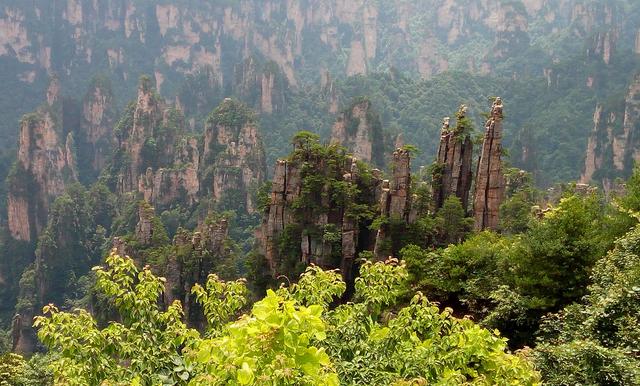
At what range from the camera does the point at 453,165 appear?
1144 inches

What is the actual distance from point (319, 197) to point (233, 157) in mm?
40944

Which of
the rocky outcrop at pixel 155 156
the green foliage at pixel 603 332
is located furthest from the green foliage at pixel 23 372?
the rocky outcrop at pixel 155 156

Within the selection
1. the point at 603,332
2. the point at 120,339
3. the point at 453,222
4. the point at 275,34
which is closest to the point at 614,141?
the point at 453,222

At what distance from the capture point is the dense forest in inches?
328

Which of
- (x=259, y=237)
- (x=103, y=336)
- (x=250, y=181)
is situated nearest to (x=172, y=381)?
(x=103, y=336)

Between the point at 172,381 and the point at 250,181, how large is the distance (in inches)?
2390

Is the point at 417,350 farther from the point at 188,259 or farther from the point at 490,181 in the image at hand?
the point at 188,259

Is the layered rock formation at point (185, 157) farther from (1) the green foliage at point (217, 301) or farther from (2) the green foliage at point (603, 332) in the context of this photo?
(1) the green foliage at point (217, 301)

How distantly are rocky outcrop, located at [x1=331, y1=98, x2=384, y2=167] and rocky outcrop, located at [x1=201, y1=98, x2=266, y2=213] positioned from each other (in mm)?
9108

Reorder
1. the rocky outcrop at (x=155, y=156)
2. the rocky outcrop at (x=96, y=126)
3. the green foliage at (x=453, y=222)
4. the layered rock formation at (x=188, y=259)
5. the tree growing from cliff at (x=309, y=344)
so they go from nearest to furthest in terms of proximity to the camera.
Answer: the tree growing from cliff at (x=309, y=344)
the green foliage at (x=453, y=222)
the layered rock formation at (x=188, y=259)
the rocky outcrop at (x=155, y=156)
the rocky outcrop at (x=96, y=126)

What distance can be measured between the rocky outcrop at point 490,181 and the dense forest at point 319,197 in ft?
0.30

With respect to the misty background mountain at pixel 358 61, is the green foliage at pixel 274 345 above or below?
below

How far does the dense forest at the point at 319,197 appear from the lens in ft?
27.3

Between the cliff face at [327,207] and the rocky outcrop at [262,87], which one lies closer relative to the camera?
the cliff face at [327,207]
